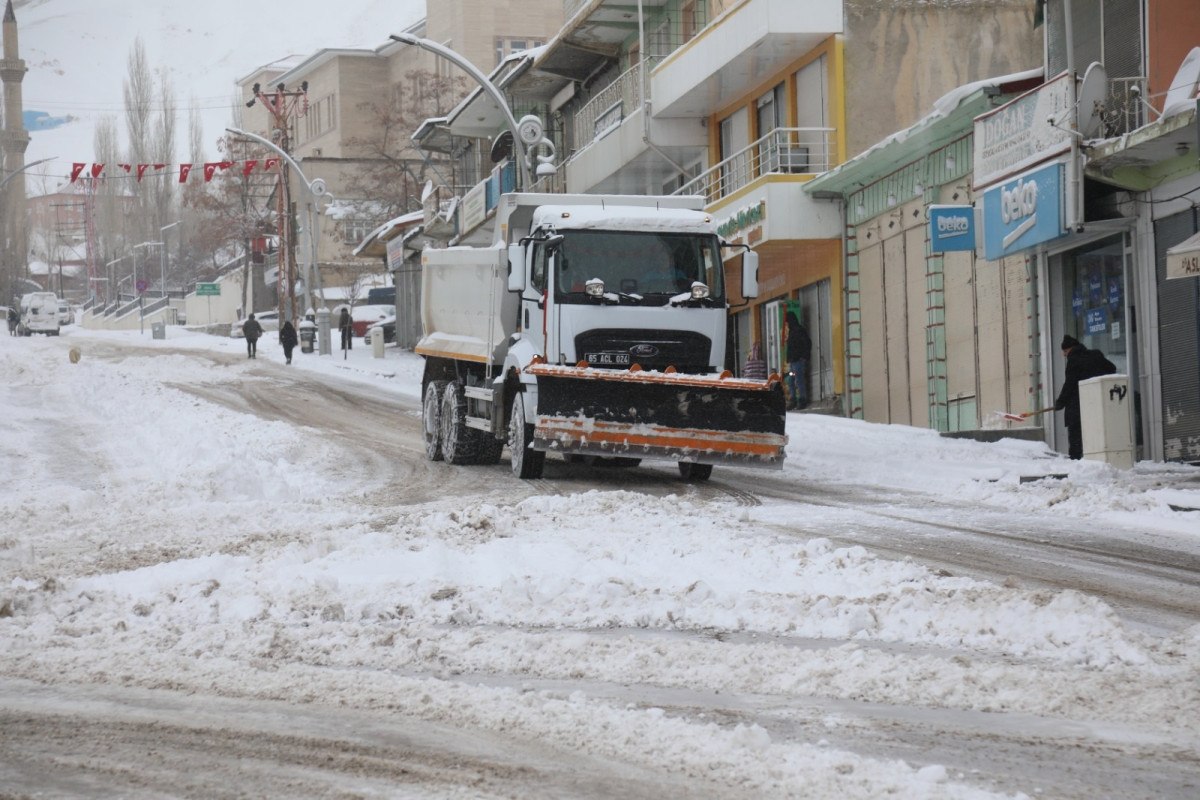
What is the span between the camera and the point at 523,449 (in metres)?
17.5

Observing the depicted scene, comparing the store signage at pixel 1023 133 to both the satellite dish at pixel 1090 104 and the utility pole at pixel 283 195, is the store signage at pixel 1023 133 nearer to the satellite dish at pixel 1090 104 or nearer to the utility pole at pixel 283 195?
the satellite dish at pixel 1090 104

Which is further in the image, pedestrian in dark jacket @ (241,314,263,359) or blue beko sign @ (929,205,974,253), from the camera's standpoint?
pedestrian in dark jacket @ (241,314,263,359)

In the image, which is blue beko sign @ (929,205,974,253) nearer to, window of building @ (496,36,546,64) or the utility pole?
the utility pole

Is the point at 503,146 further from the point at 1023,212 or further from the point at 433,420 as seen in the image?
the point at 1023,212

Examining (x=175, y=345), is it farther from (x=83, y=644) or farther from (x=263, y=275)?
(x=83, y=644)

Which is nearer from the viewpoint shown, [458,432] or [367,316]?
[458,432]

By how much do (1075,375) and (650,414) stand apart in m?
5.47

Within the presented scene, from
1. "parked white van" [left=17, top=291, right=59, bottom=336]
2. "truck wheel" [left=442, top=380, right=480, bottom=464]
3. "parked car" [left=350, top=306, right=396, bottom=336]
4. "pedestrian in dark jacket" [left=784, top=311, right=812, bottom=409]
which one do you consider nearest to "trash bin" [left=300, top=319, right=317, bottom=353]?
"parked car" [left=350, top=306, right=396, bottom=336]

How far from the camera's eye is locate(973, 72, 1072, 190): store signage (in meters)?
19.4

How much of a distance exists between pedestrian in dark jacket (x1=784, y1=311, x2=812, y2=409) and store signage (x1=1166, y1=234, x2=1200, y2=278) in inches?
510

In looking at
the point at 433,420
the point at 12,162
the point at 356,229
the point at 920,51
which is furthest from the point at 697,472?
the point at 12,162

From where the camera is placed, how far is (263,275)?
89312mm

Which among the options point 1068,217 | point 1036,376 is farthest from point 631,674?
point 1036,376

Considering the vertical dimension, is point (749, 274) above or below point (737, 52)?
below
